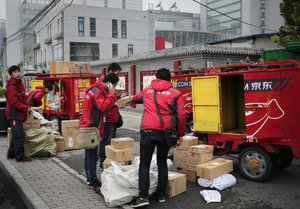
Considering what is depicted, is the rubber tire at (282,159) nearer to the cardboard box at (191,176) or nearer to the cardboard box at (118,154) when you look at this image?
the cardboard box at (191,176)

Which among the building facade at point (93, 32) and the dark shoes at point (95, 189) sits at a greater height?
the building facade at point (93, 32)

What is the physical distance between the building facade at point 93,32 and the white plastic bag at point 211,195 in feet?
138

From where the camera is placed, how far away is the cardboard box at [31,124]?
8.75 metres

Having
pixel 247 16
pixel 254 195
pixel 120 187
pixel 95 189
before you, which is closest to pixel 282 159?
pixel 254 195

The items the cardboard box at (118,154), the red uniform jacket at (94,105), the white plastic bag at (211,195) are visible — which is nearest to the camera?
the white plastic bag at (211,195)

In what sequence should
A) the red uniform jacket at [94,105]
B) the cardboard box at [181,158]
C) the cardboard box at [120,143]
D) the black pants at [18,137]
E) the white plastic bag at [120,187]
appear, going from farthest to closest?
the black pants at [18,137], the cardboard box at [181,158], the cardboard box at [120,143], the red uniform jacket at [94,105], the white plastic bag at [120,187]

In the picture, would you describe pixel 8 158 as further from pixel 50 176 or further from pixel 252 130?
pixel 252 130

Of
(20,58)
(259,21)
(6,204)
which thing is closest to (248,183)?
(6,204)

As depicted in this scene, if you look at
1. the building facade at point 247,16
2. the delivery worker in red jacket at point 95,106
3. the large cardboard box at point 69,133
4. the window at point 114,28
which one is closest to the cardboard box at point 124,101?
the delivery worker in red jacket at point 95,106

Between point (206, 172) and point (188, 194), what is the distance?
1.68 ft

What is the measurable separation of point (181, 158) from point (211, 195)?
1257 millimetres

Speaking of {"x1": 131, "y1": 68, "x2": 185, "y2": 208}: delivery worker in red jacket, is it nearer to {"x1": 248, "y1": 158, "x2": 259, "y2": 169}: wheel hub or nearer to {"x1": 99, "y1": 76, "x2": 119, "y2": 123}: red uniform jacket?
{"x1": 99, "y1": 76, "x2": 119, "y2": 123}: red uniform jacket

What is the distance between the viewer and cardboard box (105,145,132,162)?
6320 mm

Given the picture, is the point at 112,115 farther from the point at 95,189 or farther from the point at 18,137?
the point at 18,137
